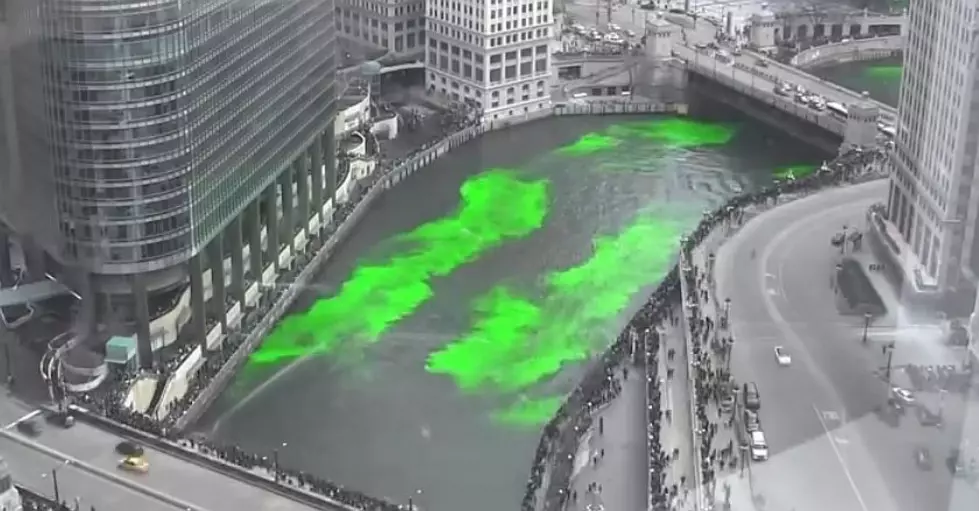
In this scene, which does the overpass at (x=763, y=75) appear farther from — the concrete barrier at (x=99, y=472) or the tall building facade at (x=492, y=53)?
the concrete barrier at (x=99, y=472)

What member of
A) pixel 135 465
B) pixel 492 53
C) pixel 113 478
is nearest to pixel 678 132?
pixel 492 53

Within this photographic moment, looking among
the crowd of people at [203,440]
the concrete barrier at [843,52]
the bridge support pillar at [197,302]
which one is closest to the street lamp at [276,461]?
the crowd of people at [203,440]

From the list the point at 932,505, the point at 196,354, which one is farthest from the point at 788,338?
the point at 196,354

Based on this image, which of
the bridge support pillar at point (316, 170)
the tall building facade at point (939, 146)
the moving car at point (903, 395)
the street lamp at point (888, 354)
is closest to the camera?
the moving car at point (903, 395)

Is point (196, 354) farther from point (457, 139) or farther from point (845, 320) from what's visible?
point (457, 139)

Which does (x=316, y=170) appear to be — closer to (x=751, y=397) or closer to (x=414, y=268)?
(x=414, y=268)

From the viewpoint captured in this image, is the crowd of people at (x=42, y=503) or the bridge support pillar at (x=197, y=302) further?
the bridge support pillar at (x=197, y=302)
